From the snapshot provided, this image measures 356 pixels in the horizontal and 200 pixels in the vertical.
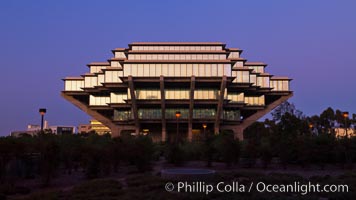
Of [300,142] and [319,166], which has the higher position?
[300,142]

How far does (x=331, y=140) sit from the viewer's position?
26656mm

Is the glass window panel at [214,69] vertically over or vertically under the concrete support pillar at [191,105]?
over

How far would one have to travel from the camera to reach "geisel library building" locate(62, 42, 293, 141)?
7162cm

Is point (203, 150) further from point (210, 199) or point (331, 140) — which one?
point (210, 199)

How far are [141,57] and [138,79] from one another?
5820mm

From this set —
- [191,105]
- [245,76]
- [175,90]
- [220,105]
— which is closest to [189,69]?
[175,90]

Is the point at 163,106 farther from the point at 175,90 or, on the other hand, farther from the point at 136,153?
the point at 136,153

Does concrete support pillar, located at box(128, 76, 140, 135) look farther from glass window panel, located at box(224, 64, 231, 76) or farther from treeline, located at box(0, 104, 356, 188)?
treeline, located at box(0, 104, 356, 188)

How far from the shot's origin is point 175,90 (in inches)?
2894

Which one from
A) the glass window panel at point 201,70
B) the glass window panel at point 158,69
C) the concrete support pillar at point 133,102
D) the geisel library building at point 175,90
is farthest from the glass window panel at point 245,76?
the concrete support pillar at point 133,102

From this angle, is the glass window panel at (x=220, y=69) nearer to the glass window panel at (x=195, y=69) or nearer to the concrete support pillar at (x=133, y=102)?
the glass window panel at (x=195, y=69)

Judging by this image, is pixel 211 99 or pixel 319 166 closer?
pixel 319 166

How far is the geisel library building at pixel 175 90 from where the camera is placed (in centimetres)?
7162

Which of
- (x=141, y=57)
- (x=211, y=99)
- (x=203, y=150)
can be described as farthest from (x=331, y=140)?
(x=141, y=57)
